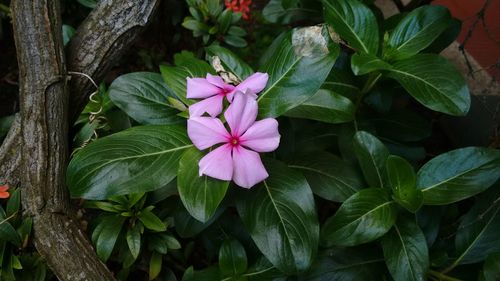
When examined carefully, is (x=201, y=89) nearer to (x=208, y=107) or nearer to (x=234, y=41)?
(x=208, y=107)

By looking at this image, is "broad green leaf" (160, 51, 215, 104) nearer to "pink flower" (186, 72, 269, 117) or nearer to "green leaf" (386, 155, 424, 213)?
"pink flower" (186, 72, 269, 117)

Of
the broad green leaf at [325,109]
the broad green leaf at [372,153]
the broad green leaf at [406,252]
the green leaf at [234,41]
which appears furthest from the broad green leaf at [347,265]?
the green leaf at [234,41]

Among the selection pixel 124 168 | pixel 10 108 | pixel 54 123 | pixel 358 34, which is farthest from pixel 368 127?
pixel 10 108

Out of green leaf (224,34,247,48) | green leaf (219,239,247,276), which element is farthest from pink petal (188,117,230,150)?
green leaf (224,34,247,48)

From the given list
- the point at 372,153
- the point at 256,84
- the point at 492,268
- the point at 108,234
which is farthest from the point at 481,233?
the point at 108,234

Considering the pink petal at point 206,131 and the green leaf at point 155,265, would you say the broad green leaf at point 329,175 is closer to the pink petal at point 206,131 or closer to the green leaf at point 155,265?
the pink petal at point 206,131
